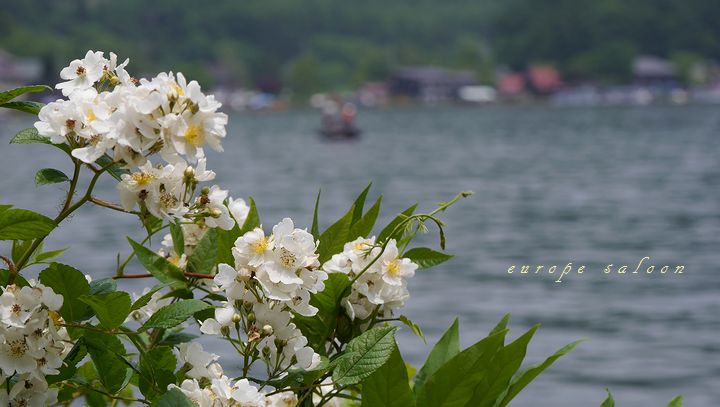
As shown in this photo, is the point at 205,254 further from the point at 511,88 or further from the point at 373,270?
the point at 511,88

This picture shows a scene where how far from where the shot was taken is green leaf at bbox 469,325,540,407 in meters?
2.12

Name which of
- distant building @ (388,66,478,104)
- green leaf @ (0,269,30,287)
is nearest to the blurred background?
distant building @ (388,66,478,104)

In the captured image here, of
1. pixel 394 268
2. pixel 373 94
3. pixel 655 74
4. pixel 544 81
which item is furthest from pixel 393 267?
pixel 655 74

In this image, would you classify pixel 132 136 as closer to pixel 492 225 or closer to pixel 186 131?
pixel 186 131

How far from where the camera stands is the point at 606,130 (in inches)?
3364

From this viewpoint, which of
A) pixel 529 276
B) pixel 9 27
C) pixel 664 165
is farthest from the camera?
pixel 9 27

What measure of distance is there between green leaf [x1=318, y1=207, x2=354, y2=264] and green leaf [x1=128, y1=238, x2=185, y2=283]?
0.27 m

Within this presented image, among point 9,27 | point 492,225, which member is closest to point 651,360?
point 492,225

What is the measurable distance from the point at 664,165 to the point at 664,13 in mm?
121112

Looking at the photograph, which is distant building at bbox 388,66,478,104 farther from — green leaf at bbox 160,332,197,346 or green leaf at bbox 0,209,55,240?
green leaf at bbox 0,209,55,240

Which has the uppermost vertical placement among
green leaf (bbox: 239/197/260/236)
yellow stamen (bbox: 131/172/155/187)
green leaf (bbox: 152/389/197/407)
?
yellow stamen (bbox: 131/172/155/187)

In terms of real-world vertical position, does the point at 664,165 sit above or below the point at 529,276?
below

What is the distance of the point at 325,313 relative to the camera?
216cm

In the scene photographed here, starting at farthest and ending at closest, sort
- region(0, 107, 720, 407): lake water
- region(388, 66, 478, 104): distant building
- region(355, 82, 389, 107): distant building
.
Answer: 1. region(355, 82, 389, 107): distant building
2. region(388, 66, 478, 104): distant building
3. region(0, 107, 720, 407): lake water
